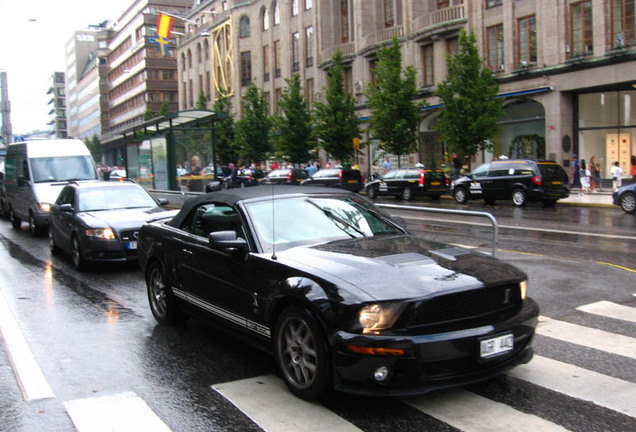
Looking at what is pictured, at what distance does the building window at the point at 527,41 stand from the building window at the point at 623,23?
173 inches

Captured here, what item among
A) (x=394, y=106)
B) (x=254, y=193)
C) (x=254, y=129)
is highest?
(x=254, y=129)

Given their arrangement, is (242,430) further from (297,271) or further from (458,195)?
(458,195)

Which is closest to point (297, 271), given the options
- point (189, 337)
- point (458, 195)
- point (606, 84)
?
point (189, 337)

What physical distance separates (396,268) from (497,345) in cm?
87

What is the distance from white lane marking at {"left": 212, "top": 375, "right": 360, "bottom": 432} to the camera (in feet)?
13.5

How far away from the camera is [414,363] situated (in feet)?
13.3

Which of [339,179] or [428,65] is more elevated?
[428,65]

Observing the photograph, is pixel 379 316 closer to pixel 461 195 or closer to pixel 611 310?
pixel 611 310

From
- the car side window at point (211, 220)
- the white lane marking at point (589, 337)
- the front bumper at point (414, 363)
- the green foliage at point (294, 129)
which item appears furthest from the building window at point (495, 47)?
the front bumper at point (414, 363)

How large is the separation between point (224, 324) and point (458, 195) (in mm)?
21262

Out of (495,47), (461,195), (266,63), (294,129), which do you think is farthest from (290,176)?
(266,63)

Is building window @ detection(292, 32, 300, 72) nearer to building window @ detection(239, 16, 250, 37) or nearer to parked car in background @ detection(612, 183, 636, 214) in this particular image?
building window @ detection(239, 16, 250, 37)

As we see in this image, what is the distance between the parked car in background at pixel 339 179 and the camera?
32125 mm

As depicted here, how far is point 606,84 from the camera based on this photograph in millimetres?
29516
